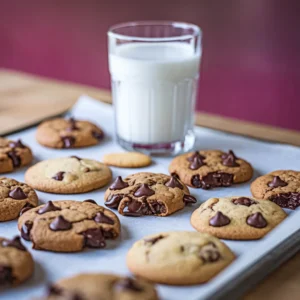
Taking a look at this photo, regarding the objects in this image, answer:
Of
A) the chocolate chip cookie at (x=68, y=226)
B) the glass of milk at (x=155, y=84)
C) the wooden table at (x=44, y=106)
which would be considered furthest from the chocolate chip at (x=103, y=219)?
the wooden table at (x=44, y=106)

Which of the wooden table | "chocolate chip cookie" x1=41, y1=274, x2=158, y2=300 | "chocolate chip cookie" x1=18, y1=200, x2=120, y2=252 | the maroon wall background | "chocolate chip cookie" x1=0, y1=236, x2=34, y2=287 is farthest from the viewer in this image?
the maroon wall background

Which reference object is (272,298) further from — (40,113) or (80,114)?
(40,113)

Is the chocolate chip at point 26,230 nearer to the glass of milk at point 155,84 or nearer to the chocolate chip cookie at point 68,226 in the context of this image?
the chocolate chip cookie at point 68,226

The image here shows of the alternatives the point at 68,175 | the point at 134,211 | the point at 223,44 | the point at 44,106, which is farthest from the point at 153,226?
the point at 223,44

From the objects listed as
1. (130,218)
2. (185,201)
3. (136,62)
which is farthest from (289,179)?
(136,62)

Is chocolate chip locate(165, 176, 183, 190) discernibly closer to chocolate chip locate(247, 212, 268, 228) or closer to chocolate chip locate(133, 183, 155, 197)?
chocolate chip locate(133, 183, 155, 197)

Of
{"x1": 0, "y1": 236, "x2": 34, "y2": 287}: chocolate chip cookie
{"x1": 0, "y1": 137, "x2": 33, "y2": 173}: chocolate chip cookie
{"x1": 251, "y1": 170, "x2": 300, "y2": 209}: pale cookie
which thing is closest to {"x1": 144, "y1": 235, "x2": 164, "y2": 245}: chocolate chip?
{"x1": 0, "y1": 236, "x2": 34, "y2": 287}: chocolate chip cookie
